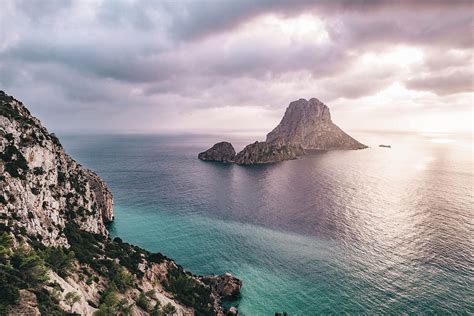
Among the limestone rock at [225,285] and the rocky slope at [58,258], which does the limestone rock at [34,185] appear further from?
the limestone rock at [225,285]

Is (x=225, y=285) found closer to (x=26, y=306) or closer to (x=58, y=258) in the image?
(x=58, y=258)

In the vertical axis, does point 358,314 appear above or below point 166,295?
below

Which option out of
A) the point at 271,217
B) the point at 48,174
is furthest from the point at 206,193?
the point at 48,174

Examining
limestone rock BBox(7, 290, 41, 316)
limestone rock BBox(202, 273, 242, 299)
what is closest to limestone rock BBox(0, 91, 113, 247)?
limestone rock BBox(7, 290, 41, 316)

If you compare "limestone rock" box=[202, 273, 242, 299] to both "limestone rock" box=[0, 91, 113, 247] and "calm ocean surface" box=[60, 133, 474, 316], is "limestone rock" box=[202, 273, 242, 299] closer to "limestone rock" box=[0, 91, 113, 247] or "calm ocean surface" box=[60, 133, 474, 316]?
"calm ocean surface" box=[60, 133, 474, 316]

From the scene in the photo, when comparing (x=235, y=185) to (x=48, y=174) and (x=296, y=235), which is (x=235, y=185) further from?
(x=48, y=174)

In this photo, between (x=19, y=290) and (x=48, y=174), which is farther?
(x=48, y=174)

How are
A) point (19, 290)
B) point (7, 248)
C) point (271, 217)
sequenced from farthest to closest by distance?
point (271, 217) → point (7, 248) → point (19, 290)

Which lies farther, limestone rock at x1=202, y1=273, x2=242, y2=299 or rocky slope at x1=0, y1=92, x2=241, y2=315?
limestone rock at x1=202, y1=273, x2=242, y2=299
